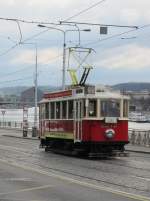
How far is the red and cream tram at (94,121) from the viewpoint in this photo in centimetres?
2741

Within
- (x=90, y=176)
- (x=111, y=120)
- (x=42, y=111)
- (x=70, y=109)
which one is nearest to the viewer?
(x=90, y=176)

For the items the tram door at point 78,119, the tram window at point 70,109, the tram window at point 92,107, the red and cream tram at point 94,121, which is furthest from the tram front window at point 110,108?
the tram window at point 70,109

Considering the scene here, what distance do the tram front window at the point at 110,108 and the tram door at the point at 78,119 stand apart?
101cm

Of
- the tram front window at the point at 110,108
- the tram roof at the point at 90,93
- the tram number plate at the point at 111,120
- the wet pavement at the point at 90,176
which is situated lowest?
the wet pavement at the point at 90,176

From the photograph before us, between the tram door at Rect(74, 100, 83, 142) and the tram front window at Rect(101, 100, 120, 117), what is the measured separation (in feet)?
3.31

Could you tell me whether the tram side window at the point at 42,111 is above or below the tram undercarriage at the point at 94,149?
above

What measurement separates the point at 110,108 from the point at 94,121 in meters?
1.07

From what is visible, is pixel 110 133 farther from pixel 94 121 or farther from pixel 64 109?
pixel 64 109

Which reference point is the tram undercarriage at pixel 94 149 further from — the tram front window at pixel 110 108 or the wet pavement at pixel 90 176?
the tram front window at pixel 110 108

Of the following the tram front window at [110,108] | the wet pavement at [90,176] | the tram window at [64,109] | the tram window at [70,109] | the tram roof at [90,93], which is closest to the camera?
the wet pavement at [90,176]

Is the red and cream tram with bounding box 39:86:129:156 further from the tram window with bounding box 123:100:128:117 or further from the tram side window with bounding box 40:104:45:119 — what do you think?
the tram side window with bounding box 40:104:45:119

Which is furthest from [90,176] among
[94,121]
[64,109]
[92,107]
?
[64,109]

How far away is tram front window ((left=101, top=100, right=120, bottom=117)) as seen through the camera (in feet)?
90.8

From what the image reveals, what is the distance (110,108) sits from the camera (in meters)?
27.9
